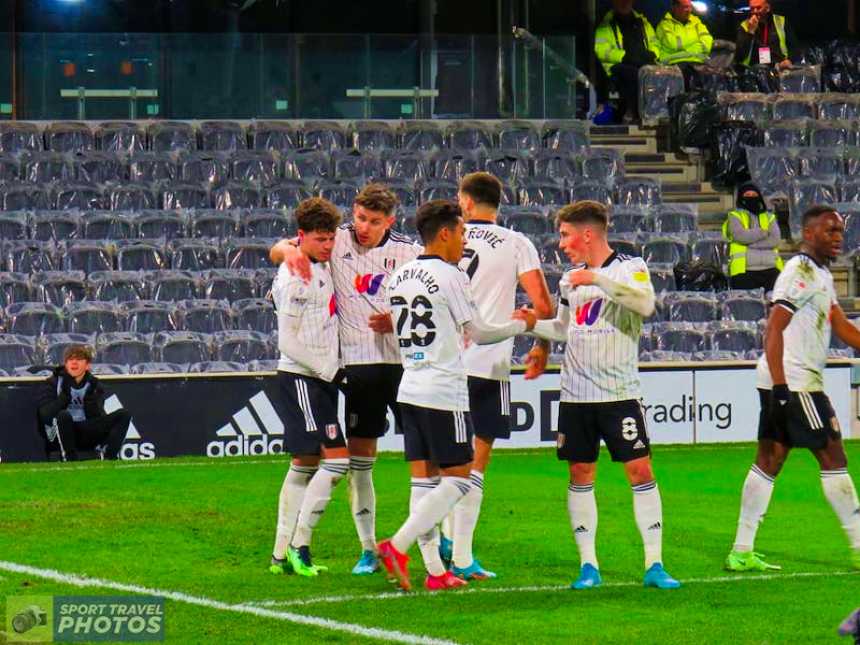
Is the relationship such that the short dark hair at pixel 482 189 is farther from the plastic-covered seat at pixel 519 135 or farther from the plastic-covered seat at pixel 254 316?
the plastic-covered seat at pixel 519 135

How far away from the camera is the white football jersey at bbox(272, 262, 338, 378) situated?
9172mm

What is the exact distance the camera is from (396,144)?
22438 millimetres

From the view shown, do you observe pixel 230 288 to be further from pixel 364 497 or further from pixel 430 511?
pixel 430 511

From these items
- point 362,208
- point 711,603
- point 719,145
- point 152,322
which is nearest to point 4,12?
point 152,322

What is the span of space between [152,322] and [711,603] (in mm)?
10942

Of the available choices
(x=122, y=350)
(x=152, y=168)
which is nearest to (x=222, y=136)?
(x=152, y=168)

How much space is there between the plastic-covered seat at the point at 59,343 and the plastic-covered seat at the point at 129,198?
317cm

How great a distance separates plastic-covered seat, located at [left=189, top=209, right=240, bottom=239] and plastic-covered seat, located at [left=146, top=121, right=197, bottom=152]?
188cm

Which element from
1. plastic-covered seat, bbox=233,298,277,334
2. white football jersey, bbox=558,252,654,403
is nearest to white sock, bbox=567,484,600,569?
white football jersey, bbox=558,252,654,403

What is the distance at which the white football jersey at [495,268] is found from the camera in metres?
9.45

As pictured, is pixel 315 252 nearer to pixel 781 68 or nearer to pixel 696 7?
pixel 781 68

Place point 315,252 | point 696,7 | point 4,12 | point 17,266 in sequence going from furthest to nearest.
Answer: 1. point 696,7
2. point 4,12
3. point 17,266
4. point 315,252

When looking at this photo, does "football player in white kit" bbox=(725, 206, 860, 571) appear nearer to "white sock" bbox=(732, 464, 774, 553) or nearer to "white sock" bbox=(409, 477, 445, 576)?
"white sock" bbox=(732, 464, 774, 553)

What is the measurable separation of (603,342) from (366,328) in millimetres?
1344
